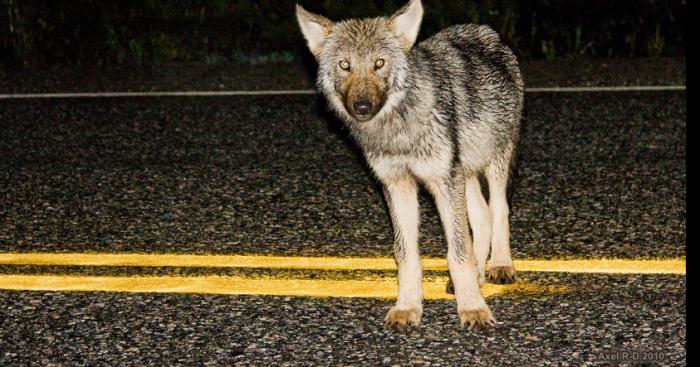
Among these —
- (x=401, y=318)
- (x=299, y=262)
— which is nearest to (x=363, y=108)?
(x=401, y=318)

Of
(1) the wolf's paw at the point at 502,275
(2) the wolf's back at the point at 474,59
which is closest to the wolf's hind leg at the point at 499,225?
(1) the wolf's paw at the point at 502,275

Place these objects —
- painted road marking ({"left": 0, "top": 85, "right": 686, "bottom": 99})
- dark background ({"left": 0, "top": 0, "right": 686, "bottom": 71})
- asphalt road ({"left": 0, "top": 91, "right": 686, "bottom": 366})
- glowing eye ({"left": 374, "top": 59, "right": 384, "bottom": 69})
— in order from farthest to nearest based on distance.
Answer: dark background ({"left": 0, "top": 0, "right": 686, "bottom": 71}) → painted road marking ({"left": 0, "top": 85, "right": 686, "bottom": 99}) → glowing eye ({"left": 374, "top": 59, "right": 384, "bottom": 69}) → asphalt road ({"left": 0, "top": 91, "right": 686, "bottom": 366})

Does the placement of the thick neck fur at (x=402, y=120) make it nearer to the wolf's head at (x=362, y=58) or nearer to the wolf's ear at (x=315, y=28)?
the wolf's head at (x=362, y=58)

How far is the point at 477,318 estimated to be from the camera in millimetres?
4277

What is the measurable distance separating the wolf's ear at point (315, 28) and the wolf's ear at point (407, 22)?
0.27 metres

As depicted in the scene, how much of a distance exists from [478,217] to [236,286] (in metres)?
1.15

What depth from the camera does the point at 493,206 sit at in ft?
16.8

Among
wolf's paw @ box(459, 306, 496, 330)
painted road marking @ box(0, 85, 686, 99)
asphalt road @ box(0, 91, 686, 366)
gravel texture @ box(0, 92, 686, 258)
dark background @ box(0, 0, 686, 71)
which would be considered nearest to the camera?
asphalt road @ box(0, 91, 686, 366)

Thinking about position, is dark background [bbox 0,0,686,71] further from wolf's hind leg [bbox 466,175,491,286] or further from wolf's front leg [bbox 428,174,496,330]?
wolf's front leg [bbox 428,174,496,330]

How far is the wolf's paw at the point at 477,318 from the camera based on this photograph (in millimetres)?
4262

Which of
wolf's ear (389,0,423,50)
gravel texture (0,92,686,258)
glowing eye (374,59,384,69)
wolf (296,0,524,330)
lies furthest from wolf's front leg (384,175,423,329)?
gravel texture (0,92,686,258)

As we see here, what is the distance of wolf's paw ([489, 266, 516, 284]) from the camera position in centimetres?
484

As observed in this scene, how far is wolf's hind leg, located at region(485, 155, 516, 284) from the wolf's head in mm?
814

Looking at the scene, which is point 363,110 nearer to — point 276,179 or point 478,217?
point 478,217
